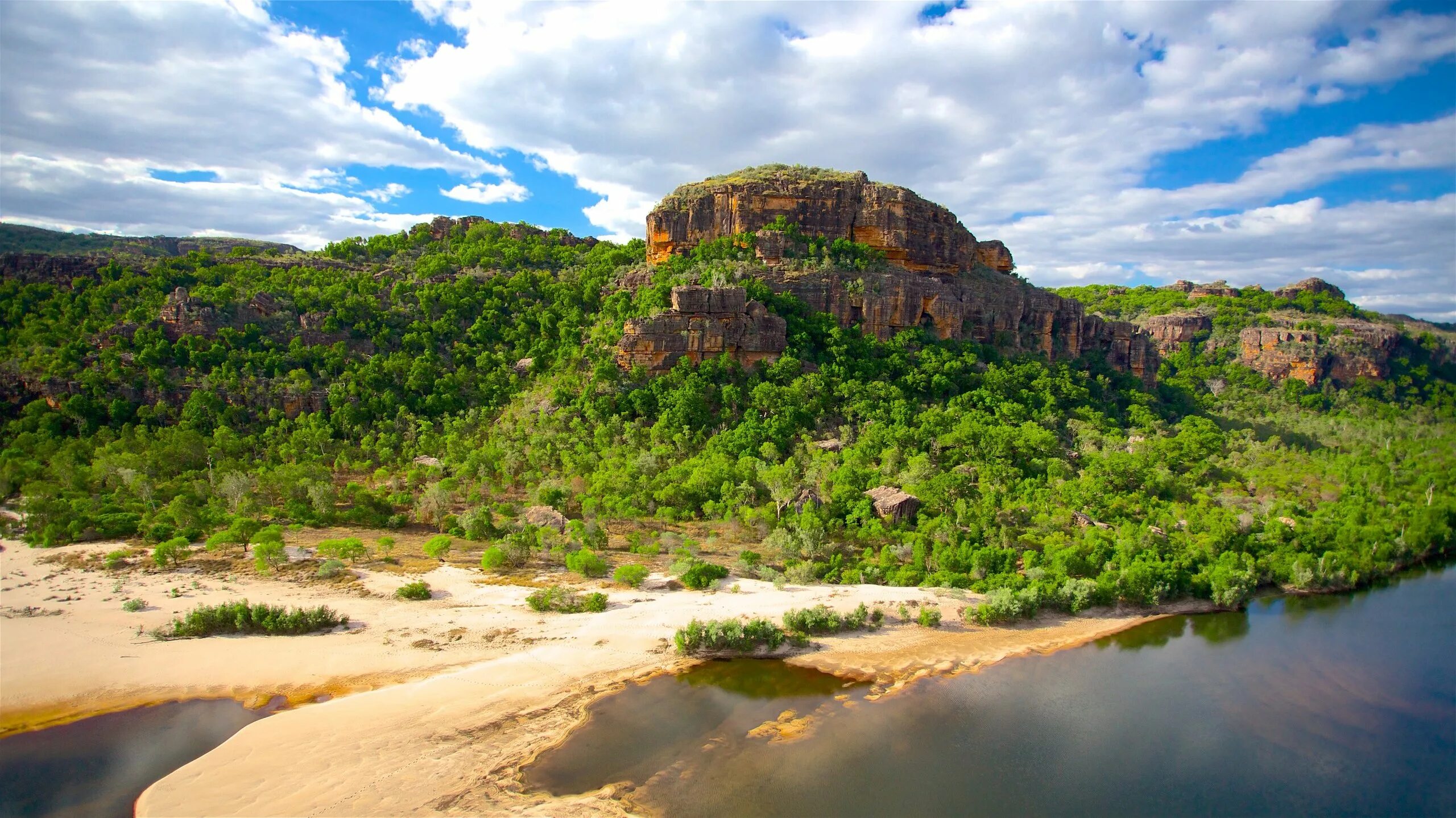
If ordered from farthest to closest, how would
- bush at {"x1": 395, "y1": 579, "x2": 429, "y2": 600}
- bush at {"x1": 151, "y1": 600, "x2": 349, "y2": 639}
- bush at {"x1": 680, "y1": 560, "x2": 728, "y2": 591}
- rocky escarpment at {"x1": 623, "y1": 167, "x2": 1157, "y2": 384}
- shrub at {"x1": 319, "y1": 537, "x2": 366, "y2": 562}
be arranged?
1. rocky escarpment at {"x1": 623, "y1": 167, "x2": 1157, "y2": 384}
2. shrub at {"x1": 319, "y1": 537, "x2": 366, "y2": 562}
3. bush at {"x1": 680, "y1": 560, "x2": 728, "y2": 591}
4. bush at {"x1": 395, "y1": 579, "x2": 429, "y2": 600}
5. bush at {"x1": 151, "y1": 600, "x2": 349, "y2": 639}

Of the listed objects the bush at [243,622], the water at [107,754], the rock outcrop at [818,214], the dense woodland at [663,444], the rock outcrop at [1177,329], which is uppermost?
the rock outcrop at [818,214]

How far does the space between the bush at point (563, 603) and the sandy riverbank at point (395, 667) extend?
1.75ft

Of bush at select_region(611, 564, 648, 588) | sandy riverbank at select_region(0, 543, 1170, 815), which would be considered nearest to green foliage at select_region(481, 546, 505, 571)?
sandy riverbank at select_region(0, 543, 1170, 815)

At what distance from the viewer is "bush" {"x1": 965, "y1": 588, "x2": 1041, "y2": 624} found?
28.7 m

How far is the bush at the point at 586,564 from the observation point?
3225 centimetres

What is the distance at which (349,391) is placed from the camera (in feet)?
166

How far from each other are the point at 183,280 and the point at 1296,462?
83.2 meters

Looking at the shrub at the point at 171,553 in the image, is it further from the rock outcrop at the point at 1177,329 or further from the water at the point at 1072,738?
the rock outcrop at the point at 1177,329

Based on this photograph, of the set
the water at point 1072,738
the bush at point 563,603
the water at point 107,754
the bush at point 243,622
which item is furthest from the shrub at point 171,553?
the water at point 1072,738

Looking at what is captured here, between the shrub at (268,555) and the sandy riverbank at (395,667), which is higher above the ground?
the shrub at (268,555)

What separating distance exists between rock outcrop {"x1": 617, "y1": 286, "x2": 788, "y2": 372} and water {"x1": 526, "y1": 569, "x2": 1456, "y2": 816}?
27.3m

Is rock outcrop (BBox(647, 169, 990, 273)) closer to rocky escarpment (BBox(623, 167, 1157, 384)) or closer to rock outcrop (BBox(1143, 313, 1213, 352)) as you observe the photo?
rocky escarpment (BBox(623, 167, 1157, 384))

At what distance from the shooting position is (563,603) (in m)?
28.7

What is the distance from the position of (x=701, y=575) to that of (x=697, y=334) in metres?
22.0
